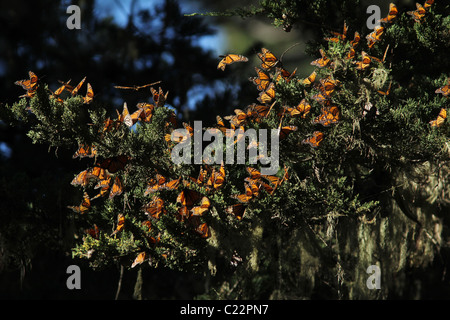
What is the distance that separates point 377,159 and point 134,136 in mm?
1393

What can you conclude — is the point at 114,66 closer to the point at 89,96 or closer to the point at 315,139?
the point at 89,96

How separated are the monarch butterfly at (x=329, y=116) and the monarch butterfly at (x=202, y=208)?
28.2 inches

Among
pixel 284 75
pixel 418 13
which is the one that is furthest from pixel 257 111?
pixel 418 13

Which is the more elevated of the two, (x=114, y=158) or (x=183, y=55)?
(x=183, y=55)

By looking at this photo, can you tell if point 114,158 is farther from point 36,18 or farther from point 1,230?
point 36,18

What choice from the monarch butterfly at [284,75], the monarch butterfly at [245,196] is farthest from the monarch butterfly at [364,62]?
the monarch butterfly at [245,196]

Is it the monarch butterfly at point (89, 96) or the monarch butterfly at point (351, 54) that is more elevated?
the monarch butterfly at point (351, 54)

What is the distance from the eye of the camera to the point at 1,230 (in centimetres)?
299

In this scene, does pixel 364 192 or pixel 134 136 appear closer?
pixel 134 136

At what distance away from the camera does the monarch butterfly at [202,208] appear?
7.76 feet

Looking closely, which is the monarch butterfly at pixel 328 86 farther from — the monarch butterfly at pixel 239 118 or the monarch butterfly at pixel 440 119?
the monarch butterfly at pixel 440 119

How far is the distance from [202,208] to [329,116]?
80cm

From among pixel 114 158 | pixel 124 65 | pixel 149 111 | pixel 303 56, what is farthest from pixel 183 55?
pixel 114 158
